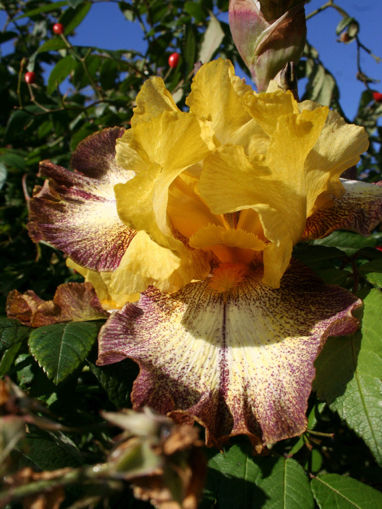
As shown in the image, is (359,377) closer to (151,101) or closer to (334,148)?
(334,148)

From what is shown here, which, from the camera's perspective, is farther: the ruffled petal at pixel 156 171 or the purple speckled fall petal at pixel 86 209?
the purple speckled fall petal at pixel 86 209

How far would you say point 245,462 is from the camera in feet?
2.86

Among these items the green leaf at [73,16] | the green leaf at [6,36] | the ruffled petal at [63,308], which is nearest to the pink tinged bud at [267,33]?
the ruffled petal at [63,308]

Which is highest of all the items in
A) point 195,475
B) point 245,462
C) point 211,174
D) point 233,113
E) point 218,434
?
point 233,113

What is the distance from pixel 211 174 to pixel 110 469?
537 mm

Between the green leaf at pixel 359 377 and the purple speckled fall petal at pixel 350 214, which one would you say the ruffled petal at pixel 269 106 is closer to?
the purple speckled fall petal at pixel 350 214

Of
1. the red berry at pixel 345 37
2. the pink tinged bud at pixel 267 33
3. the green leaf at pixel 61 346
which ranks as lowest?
the green leaf at pixel 61 346

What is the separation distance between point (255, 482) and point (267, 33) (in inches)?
39.9

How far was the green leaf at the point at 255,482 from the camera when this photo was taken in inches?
31.8

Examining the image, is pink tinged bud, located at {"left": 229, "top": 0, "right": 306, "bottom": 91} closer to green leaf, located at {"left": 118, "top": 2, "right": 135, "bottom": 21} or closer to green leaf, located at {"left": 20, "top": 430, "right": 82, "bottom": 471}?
green leaf, located at {"left": 20, "top": 430, "right": 82, "bottom": 471}

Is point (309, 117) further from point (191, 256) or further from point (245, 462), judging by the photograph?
point (245, 462)

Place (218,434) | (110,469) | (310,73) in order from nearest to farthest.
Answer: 1. (110,469)
2. (218,434)
3. (310,73)

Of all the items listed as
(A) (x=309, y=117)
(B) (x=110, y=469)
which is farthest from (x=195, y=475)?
(A) (x=309, y=117)

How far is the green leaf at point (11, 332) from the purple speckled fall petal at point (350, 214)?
665mm
